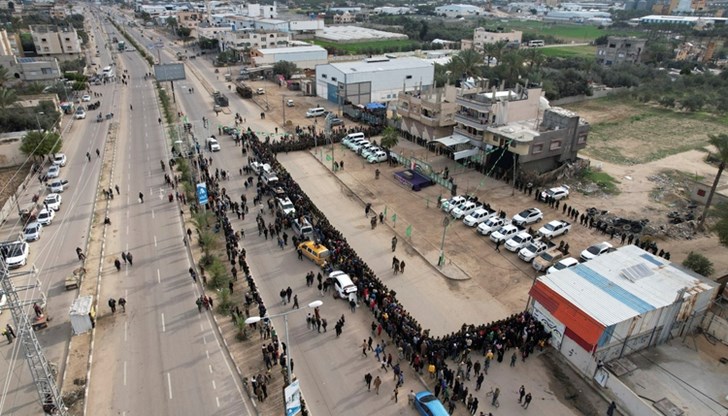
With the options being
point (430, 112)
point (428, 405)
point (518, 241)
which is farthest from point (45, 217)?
point (430, 112)

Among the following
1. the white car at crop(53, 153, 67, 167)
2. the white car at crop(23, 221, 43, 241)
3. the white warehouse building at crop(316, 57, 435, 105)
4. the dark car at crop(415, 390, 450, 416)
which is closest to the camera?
the dark car at crop(415, 390, 450, 416)

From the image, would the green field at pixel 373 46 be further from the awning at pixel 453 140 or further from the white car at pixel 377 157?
the white car at pixel 377 157

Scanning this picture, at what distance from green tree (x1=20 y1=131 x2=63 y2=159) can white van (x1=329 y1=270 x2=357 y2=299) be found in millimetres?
36255

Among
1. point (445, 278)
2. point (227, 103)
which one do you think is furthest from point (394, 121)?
point (445, 278)

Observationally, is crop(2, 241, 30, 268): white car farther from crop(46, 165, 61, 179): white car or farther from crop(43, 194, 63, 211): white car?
crop(46, 165, 61, 179): white car

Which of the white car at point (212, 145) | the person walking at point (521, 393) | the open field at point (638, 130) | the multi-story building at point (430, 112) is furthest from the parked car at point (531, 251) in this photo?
the white car at point (212, 145)

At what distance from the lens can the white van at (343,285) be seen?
26375 mm

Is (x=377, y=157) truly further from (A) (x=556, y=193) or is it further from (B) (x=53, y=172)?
(B) (x=53, y=172)

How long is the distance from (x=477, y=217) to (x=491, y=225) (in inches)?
59.2

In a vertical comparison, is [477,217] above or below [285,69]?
below

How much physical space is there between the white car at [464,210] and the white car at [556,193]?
674cm

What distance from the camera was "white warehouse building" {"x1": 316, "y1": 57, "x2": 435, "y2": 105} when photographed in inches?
2721

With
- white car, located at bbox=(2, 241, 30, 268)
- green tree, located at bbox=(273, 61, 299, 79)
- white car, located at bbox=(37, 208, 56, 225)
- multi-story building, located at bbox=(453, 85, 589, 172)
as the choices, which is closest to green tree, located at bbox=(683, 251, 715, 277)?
multi-story building, located at bbox=(453, 85, 589, 172)

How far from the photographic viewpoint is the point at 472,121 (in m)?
46.5
